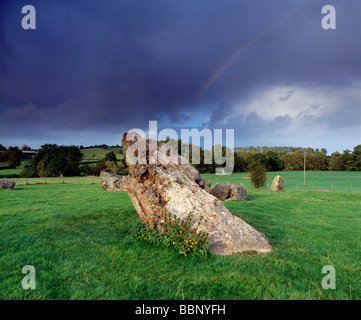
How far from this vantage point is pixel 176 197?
8258 mm

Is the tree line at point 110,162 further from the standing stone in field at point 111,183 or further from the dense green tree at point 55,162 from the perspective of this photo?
the standing stone in field at point 111,183

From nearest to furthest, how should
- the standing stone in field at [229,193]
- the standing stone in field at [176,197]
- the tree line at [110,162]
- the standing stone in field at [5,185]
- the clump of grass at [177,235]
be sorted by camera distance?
1. the clump of grass at [177,235]
2. the standing stone in field at [176,197]
3. the standing stone in field at [229,193]
4. the standing stone in field at [5,185]
5. the tree line at [110,162]

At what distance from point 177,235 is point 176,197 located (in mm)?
1569

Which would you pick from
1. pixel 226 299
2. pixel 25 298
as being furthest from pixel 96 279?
pixel 226 299

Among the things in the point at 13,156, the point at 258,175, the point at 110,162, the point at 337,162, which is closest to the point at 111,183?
the point at 258,175

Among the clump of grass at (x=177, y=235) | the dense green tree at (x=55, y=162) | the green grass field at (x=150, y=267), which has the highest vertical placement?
the dense green tree at (x=55, y=162)

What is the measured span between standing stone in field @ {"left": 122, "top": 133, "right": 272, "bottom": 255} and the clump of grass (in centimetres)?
22

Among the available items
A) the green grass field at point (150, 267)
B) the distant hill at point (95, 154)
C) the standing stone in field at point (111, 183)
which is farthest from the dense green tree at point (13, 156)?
the green grass field at point (150, 267)

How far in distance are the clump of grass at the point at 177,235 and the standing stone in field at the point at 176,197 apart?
0.71 ft

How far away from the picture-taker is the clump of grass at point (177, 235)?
21.9 feet

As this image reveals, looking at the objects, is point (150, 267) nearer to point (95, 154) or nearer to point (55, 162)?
point (55, 162)

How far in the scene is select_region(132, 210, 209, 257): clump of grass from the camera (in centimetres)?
666

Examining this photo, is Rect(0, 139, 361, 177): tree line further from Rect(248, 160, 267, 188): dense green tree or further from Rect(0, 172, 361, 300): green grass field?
Rect(0, 172, 361, 300): green grass field

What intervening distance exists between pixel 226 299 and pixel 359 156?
123 m
